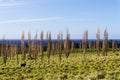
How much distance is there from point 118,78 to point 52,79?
626cm

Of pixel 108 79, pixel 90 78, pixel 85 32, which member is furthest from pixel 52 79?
pixel 85 32

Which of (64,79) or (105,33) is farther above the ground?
(105,33)

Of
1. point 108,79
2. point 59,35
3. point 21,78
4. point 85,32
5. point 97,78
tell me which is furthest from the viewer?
point 59,35

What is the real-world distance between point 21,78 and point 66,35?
21237 mm

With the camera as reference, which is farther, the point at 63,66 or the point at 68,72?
the point at 63,66

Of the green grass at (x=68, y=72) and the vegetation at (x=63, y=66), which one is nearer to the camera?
the green grass at (x=68, y=72)

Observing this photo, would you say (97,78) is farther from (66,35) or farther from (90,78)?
(66,35)

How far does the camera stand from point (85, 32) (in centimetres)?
4731

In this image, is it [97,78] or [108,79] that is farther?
[97,78]

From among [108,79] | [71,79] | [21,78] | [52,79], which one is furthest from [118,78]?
[21,78]

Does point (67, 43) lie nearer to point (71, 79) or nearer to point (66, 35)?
point (66, 35)

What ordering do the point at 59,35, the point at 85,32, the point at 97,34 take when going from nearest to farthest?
the point at 85,32, the point at 59,35, the point at 97,34

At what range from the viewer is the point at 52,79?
25.5 meters

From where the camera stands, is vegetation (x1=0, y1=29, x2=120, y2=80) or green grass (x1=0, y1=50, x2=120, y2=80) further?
vegetation (x1=0, y1=29, x2=120, y2=80)
